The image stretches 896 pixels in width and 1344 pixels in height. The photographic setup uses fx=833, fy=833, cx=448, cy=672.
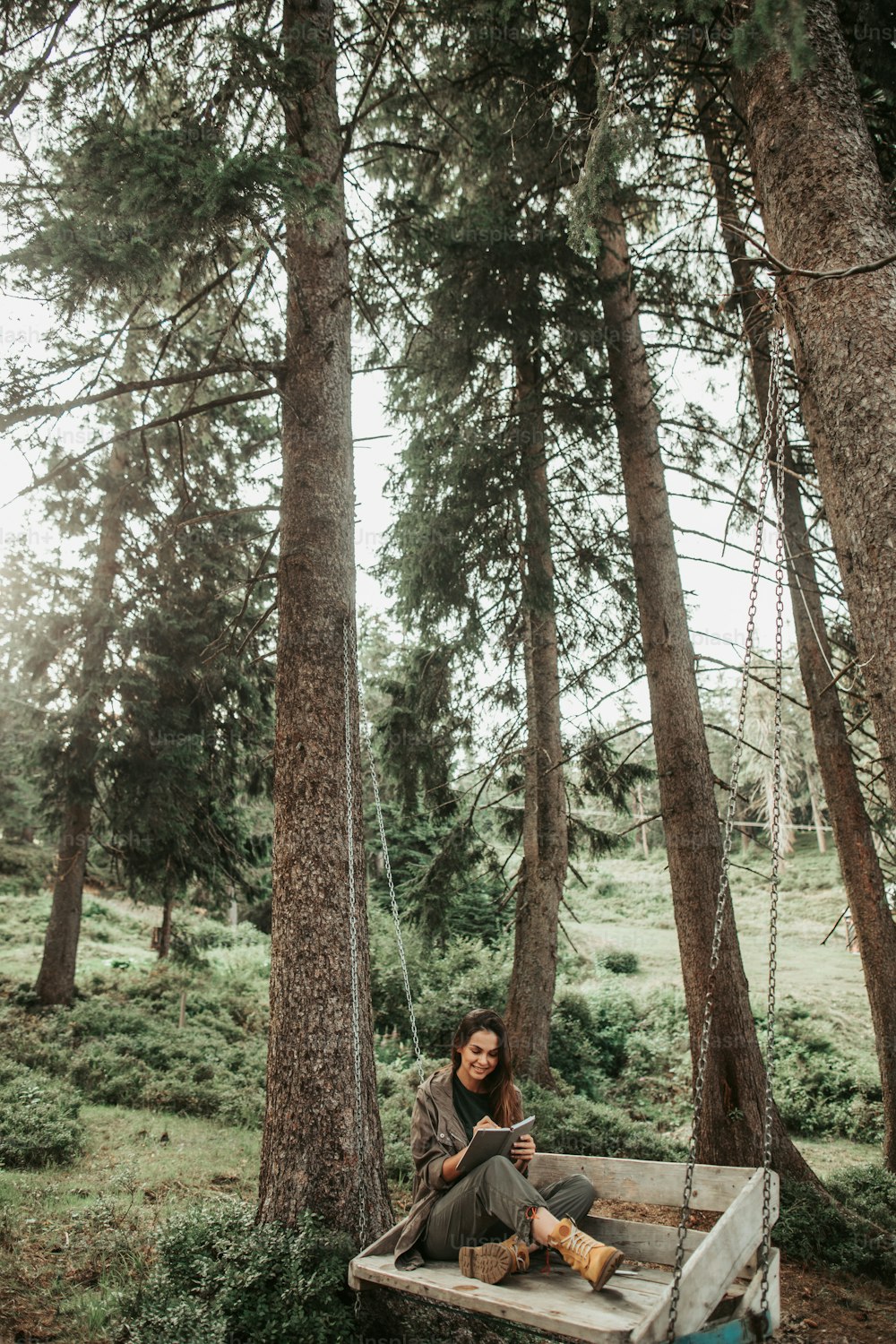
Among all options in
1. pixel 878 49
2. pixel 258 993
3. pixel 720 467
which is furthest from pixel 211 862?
pixel 878 49

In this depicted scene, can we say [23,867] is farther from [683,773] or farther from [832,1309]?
[832,1309]

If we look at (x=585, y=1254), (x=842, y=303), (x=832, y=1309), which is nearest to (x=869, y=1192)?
(x=832, y=1309)

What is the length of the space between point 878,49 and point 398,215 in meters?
3.77

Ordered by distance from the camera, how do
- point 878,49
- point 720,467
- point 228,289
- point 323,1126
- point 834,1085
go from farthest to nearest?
point 834,1085 → point 720,467 → point 228,289 → point 878,49 → point 323,1126

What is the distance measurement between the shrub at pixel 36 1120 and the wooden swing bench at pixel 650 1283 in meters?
4.35

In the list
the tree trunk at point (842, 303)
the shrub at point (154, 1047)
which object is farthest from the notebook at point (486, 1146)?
the shrub at point (154, 1047)

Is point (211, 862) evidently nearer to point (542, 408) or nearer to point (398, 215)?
point (542, 408)

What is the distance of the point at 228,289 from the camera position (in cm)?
766

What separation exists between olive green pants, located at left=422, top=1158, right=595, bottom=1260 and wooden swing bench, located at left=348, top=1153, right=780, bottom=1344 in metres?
0.10

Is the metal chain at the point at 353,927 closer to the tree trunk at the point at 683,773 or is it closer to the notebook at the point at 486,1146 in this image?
the notebook at the point at 486,1146

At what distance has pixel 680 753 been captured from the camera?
652 centimetres

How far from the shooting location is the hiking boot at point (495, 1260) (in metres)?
3.25

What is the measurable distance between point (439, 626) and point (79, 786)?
588 centimetres

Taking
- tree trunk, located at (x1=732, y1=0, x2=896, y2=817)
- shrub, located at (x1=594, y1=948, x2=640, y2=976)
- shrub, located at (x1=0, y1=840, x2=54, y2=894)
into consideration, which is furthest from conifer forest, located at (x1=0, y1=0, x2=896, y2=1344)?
shrub, located at (x1=0, y1=840, x2=54, y2=894)
